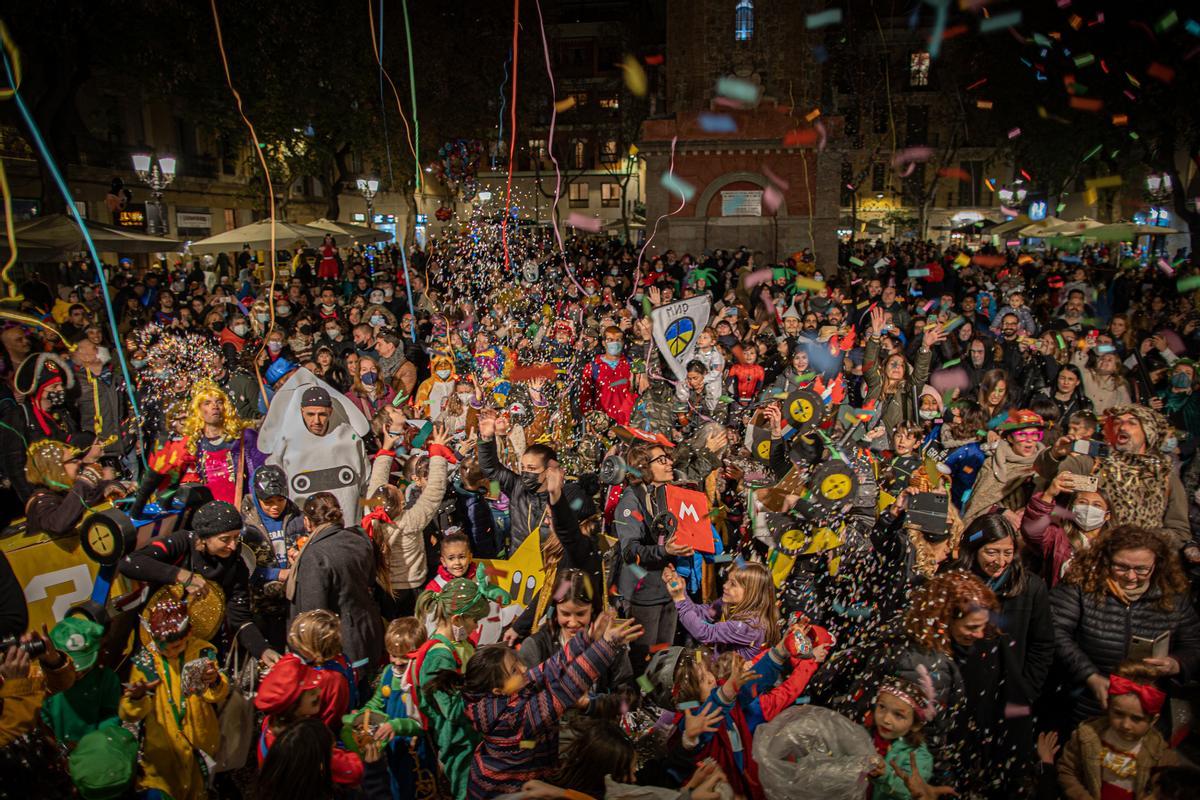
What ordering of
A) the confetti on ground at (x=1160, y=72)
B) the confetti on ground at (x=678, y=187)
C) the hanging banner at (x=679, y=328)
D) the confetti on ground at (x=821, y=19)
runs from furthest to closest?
the confetti on ground at (x=678, y=187)
the confetti on ground at (x=821, y=19)
the confetti on ground at (x=1160, y=72)
the hanging banner at (x=679, y=328)

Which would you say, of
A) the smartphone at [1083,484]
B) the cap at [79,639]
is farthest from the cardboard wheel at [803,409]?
the cap at [79,639]

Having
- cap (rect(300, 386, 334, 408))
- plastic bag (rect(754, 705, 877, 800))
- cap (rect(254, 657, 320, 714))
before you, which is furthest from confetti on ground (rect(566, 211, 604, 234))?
plastic bag (rect(754, 705, 877, 800))

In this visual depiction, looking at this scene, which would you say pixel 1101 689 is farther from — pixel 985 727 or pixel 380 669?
pixel 380 669

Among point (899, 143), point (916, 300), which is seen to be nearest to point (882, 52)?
point (899, 143)

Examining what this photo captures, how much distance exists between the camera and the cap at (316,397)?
16.8ft

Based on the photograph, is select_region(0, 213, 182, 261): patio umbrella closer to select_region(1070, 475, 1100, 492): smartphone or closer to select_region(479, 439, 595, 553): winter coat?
select_region(479, 439, 595, 553): winter coat

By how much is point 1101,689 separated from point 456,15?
96.4 feet

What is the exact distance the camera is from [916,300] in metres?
13.9

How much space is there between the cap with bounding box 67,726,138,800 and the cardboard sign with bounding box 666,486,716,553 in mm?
2554

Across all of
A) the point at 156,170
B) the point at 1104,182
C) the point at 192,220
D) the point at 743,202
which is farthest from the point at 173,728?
the point at 1104,182

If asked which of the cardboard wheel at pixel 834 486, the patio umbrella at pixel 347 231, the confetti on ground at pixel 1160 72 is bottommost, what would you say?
the cardboard wheel at pixel 834 486

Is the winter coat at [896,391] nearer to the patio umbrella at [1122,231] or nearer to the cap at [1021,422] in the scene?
the cap at [1021,422]

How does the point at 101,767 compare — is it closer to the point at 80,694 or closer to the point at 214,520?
the point at 80,694

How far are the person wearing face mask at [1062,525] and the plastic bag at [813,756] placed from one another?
2.25 m
